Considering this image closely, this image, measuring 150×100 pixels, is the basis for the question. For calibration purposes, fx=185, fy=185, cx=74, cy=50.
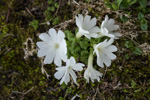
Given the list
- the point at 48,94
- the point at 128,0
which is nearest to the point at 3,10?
the point at 48,94

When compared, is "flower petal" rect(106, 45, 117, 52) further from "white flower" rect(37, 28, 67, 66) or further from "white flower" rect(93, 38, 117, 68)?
"white flower" rect(37, 28, 67, 66)

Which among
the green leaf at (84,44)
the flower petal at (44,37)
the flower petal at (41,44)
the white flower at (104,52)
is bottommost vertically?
the white flower at (104,52)

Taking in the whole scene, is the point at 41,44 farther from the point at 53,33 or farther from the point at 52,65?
the point at 52,65

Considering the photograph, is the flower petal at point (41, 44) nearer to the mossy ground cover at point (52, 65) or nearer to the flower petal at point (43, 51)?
the flower petal at point (43, 51)

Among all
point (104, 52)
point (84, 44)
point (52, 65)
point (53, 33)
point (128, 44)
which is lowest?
point (52, 65)

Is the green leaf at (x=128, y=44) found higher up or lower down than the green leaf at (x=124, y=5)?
lower down

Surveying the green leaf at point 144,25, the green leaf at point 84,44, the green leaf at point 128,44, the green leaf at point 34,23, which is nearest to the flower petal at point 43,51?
the green leaf at point 84,44

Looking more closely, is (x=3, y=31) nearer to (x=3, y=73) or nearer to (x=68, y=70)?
(x=3, y=73)

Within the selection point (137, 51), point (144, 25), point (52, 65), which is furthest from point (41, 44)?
point (144, 25)
